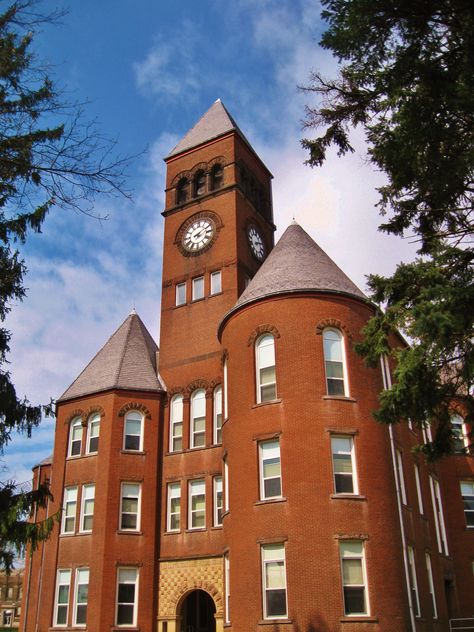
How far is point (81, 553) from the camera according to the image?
27.2 meters

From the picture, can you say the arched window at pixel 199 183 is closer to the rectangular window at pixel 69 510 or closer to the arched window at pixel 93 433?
the arched window at pixel 93 433

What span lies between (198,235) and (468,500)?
17789mm

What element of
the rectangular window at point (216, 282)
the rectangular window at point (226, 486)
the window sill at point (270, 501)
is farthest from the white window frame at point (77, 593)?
the rectangular window at point (216, 282)

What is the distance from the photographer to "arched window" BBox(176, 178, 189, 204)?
3579cm

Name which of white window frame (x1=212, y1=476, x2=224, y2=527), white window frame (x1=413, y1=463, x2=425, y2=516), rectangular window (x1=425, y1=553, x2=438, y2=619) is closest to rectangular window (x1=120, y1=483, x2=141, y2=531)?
white window frame (x1=212, y1=476, x2=224, y2=527)

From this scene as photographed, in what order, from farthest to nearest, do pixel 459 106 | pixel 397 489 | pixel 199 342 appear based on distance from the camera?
1. pixel 199 342
2. pixel 397 489
3. pixel 459 106

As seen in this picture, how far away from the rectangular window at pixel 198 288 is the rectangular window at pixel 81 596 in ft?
41.8

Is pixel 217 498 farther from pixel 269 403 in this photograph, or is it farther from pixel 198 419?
pixel 269 403

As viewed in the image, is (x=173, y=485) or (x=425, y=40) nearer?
(x=425, y=40)

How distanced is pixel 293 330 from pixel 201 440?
297 inches

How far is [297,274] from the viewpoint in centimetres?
2541

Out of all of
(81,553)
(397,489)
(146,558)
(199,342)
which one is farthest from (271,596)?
(199,342)

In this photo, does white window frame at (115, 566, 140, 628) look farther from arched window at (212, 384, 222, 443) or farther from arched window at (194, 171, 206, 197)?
arched window at (194, 171, 206, 197)

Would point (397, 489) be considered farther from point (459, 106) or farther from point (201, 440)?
point (459, 106)
